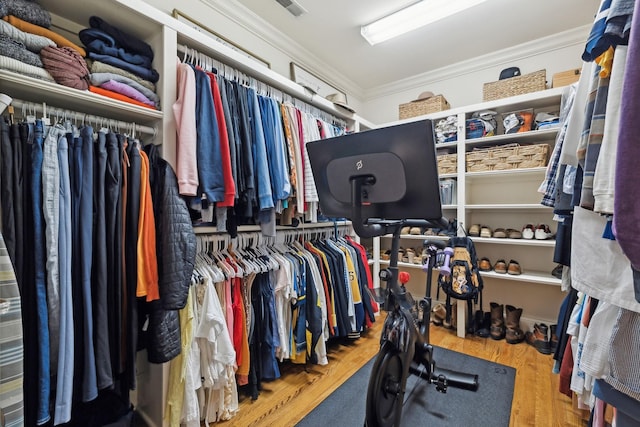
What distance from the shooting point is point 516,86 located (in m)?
2.40

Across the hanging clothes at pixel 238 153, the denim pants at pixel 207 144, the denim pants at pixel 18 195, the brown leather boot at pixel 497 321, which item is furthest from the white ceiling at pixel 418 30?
the brown leather boot at pixel 497 321

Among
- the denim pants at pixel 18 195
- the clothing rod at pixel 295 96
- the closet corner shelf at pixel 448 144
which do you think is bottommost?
the denim pants at pixel 18 195

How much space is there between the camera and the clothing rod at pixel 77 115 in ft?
3.51

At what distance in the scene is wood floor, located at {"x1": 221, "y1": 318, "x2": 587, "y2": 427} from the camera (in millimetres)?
1500

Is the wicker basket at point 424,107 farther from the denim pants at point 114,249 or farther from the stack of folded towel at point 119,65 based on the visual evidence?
the denim pants at point 114,249

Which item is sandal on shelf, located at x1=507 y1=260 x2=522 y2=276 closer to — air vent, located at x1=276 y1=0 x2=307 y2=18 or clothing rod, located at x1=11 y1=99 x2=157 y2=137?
air vent, located at x1=276 y1=0 x2=307 y2=18

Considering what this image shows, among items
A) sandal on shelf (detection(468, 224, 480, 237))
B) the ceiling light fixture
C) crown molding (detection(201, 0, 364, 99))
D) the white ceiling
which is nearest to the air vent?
the white ceiling

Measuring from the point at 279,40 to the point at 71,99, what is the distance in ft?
5.98

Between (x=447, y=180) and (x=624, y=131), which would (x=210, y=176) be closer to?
(x=624, y=131)

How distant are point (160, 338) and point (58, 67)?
1202mm

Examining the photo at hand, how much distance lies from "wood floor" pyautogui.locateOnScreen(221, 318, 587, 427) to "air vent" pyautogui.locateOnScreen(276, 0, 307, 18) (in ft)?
8.97

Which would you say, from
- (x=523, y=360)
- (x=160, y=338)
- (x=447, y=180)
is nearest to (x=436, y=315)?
(x=523, y=360)

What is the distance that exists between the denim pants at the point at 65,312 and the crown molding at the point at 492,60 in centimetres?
334

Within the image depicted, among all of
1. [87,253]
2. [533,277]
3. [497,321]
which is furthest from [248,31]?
[497,321]
